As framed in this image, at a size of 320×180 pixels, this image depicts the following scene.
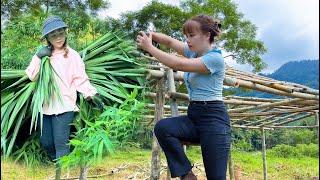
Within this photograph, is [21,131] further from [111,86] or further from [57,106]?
[111,86]

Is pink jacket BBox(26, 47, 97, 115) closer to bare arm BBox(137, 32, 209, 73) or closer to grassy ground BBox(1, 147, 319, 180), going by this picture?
bare arm BBox(137, 32, 209, 73)

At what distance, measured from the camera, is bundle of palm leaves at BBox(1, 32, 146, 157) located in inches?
112

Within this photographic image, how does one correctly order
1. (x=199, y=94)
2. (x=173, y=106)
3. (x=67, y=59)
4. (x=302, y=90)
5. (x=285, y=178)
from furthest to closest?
(x=285, y=178)
(x=302, y=90)
(x=173, y=106)
(x=67, y=59)
(x=199, y=94)

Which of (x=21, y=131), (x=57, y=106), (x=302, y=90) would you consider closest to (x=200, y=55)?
(x=57, y=106)

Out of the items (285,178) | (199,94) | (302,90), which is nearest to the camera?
(199,94)

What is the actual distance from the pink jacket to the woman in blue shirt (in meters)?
0.37

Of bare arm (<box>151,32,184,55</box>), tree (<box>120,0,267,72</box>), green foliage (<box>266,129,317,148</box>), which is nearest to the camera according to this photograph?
bare arm (<box>151,32,184,55</box>)

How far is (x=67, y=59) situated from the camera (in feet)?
9.58

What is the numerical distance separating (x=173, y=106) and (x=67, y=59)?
1091 mm

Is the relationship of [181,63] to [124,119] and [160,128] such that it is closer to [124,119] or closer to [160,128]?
[160,128]

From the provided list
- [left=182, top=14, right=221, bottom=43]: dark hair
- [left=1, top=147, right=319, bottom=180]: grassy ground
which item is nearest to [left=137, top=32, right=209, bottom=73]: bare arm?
[left=182, top=14, right=221, bottom=43]: dark hair

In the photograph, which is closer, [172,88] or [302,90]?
[172,88]

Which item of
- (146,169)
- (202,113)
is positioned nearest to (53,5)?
(146,169)

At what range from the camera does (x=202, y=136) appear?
8.89 ft
